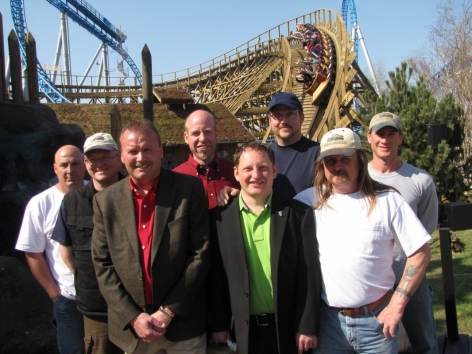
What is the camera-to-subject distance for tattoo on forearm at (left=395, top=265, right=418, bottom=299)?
2085 mm

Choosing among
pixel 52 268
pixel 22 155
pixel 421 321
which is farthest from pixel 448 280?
pixel 22 155

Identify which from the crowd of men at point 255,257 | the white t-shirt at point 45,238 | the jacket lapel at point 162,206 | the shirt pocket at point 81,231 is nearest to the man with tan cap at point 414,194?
Result: the crowd of men at point 255,257

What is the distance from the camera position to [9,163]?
14.8 feet

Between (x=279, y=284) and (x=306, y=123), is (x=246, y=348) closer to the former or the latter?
(x=279, y=284)

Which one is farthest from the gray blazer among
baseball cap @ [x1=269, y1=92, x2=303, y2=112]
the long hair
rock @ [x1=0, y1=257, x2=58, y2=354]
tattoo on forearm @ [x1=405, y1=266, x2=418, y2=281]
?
rock @ [x1=0, y1=257, x2=58, y2=354]

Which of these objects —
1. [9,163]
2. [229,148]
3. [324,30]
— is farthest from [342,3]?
[9,163]

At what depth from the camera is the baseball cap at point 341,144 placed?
2.21m

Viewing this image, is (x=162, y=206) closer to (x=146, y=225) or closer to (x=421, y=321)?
(x=146, y=225)

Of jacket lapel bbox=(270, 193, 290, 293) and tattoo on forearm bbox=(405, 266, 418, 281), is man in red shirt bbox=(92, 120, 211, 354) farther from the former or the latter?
tattoo on forearm bbox=(405, 266, 418, 281)

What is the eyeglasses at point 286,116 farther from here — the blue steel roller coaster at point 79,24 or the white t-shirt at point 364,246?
the blue steel roller coaster at point 79,24

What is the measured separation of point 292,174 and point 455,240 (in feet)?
19.8

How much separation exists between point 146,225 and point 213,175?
0.68 m

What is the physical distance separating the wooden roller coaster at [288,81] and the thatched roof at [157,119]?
1.05 m

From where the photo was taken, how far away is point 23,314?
3246 mm
